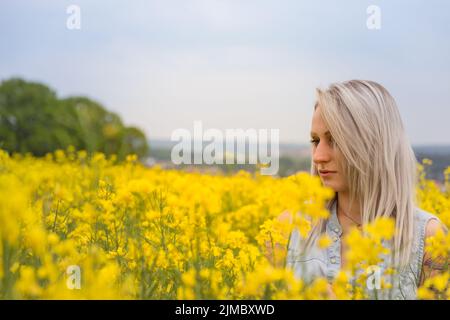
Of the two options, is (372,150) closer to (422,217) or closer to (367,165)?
(367,165)

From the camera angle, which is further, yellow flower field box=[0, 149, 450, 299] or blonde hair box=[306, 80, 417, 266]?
blonde hair box=[306, 80, 417, 266]

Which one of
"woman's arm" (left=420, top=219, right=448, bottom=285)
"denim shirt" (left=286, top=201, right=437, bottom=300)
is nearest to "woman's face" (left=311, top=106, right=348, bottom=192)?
"denim shirt" (left=286, top=201, right=437, bottom=300)

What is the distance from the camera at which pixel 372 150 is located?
8.09 feet

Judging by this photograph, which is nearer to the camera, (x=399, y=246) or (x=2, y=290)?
(x=2, y=290)

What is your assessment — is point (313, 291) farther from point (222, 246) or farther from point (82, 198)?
point (82, 198)

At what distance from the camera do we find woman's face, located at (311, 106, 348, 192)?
8.12ft

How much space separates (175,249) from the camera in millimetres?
2436

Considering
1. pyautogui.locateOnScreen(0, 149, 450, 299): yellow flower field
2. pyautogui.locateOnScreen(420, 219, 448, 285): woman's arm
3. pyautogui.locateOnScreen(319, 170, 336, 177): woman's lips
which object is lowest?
pyautogui.locateOnScreen(420, 219, 448, 285): woman's arm

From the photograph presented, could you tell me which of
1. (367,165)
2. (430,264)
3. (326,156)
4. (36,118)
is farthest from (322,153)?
(36,118)

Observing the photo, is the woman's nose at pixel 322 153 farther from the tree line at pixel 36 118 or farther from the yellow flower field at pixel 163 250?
the tree line at pixel 36 118

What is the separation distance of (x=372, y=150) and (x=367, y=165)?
0.25 feet

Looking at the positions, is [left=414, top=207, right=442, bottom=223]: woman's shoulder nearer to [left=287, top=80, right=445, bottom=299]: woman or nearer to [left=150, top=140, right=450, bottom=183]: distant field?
[left=287, top=80, right=445, bottom=299]: woman
